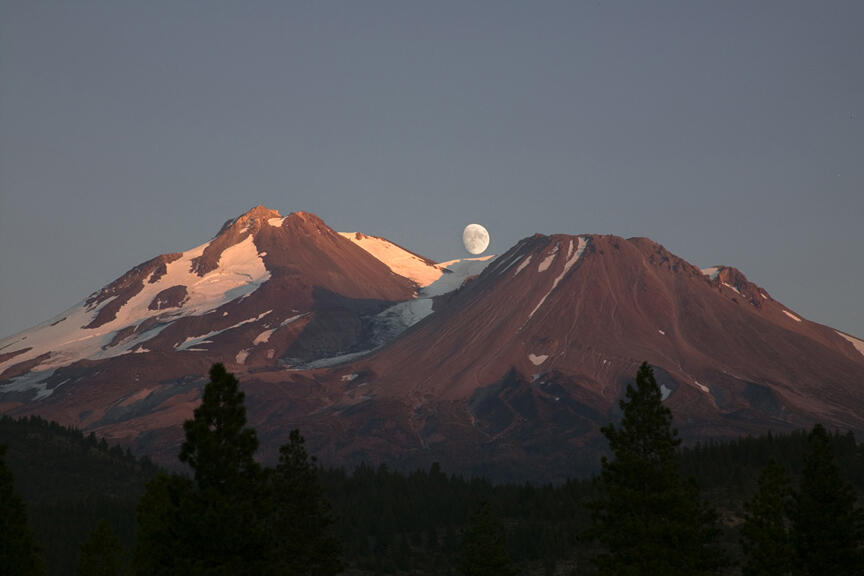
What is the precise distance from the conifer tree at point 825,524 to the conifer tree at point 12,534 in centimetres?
2725

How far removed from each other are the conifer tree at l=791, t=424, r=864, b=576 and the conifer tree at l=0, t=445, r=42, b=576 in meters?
27.2

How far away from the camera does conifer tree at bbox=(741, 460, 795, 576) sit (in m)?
40.9

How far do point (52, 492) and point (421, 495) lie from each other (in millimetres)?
47453

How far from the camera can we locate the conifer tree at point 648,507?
3303cm

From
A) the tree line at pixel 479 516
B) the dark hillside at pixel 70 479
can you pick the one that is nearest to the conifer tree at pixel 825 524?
the tree line at pixel 479 516

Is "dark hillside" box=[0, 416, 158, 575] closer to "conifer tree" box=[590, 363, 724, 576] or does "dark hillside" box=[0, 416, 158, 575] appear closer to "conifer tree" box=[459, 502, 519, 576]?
"conifer tree" box=[459, 502, 519, 576]

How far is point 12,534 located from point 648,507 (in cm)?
2099

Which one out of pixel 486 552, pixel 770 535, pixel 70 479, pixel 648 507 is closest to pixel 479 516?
pixel 486 552

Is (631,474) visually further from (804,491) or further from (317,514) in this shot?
(317,514)

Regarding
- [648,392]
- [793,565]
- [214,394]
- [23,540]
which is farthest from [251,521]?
[793,565]

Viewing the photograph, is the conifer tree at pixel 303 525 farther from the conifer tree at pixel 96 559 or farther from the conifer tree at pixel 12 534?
the conifer tree at pixel 96 559

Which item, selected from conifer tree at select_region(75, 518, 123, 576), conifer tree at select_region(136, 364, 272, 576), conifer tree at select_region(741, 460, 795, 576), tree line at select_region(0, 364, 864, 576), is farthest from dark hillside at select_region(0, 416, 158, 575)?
conifer tree at select_region(136, 364, 272, 576)

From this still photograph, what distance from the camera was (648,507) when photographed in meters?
33.8

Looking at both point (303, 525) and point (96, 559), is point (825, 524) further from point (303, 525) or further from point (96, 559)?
point (96, 559)
